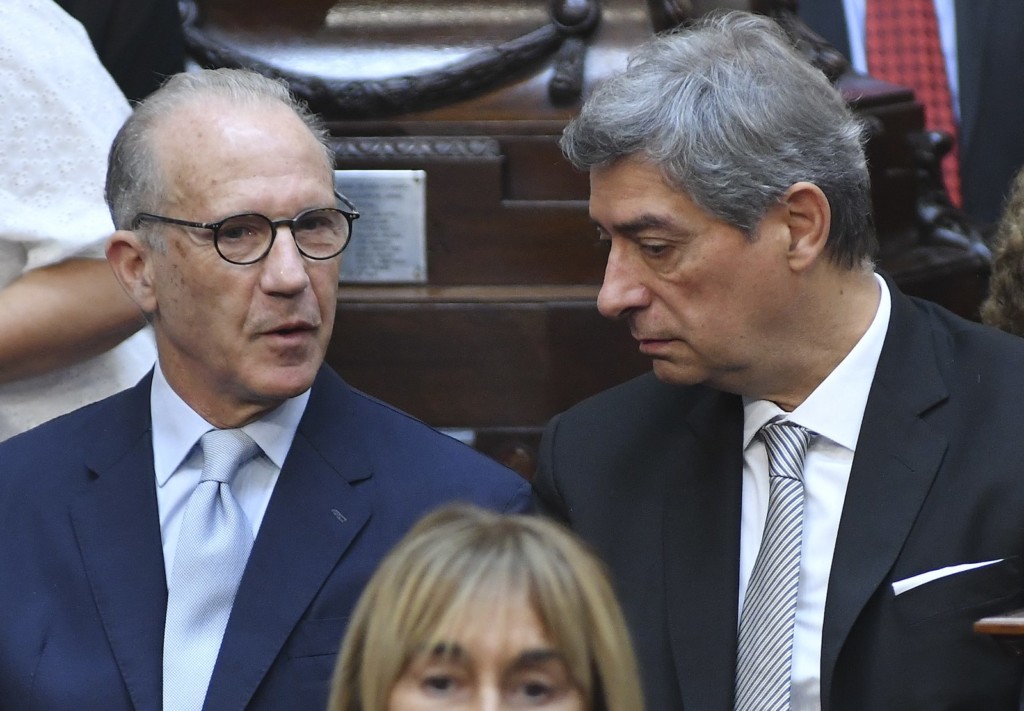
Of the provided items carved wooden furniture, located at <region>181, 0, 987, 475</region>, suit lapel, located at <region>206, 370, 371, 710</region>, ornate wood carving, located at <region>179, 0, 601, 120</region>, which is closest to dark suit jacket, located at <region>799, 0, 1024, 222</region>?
carved wooden furniture, located at <region>181, 0, 987, 475</region>

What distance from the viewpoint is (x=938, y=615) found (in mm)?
→ 2518

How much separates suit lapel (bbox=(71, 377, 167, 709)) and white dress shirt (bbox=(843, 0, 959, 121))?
9.91ft

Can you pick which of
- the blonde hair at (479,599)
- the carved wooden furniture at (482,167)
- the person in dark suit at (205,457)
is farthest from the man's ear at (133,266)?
the carved wooden furniture at (482,167)

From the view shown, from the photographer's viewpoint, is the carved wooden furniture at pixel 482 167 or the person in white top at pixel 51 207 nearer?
the person in white top at pixel 51 207

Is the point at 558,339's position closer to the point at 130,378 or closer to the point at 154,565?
the point at 130,378

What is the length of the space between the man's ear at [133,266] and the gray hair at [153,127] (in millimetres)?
28

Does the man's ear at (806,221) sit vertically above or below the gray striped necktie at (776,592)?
above

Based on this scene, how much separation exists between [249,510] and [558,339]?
3.96 ft

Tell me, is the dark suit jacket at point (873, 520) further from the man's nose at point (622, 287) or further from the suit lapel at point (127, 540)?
the suit lapel at point (127, 540)

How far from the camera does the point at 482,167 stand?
391cm

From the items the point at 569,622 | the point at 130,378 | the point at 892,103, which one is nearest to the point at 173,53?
the point at 130,378

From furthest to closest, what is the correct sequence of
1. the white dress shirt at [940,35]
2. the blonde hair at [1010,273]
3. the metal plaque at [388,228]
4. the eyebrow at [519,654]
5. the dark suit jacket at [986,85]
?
1. the white dress shirt at [940,35]
2. the dark suit jacket at [986,85]
3. the metal plaque at [388,228]
4. the blonde hair at [1010,273]
5. the eyebrow at [519,654]

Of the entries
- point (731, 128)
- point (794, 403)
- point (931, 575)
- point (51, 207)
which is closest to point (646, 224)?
point (731, 128)

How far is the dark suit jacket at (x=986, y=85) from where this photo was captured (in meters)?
5.06
